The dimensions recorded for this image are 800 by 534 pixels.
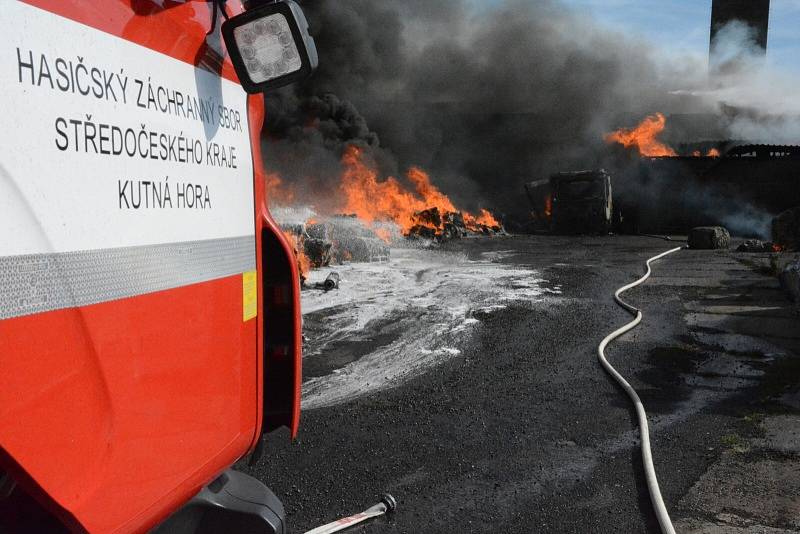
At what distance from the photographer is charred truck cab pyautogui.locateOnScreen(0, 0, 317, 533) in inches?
47.3

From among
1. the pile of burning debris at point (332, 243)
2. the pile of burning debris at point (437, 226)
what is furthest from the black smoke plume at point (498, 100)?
the pile of burning debris at point (332, 243)

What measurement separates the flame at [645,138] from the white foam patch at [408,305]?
68.9 feet

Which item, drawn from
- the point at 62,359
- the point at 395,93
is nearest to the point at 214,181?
the point at 62,359

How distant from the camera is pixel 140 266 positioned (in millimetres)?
1526

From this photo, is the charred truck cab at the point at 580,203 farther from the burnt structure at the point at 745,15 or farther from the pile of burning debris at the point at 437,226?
the burnt structure at the point at 745,15

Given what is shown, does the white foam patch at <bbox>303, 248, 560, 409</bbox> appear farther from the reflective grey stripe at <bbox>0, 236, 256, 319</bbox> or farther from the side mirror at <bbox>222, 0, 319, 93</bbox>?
the side mirror at <bbox>222, 0, 319, 93</bbox>

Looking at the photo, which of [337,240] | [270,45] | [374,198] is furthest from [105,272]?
[374,198]

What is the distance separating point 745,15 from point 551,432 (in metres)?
47.3

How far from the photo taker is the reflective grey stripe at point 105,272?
45.8 inches

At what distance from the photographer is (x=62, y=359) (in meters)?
1.26

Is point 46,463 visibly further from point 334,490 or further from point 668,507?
point 668,507

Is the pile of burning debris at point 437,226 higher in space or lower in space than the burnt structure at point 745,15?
lower

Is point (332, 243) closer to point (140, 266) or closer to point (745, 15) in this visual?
point (140, 266)

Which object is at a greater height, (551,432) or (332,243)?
(332,243)
